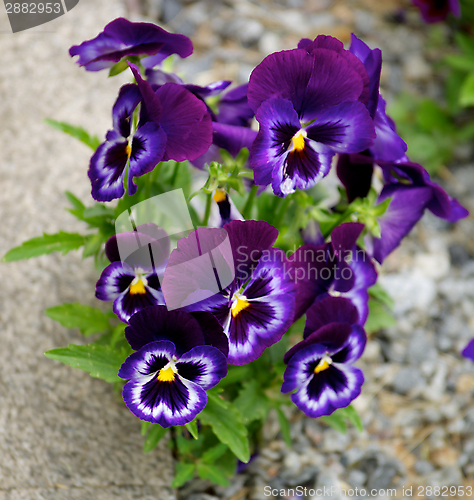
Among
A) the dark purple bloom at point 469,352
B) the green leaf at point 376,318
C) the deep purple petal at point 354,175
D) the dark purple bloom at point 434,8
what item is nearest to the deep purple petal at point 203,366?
the deep purple petal at point 354,175

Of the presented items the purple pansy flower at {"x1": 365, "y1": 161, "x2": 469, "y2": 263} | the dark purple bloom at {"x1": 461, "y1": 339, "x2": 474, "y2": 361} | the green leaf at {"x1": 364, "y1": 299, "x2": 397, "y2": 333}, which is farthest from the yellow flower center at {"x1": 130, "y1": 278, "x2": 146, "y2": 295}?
the dark purple bloom at {"x1": 461, "y1": 339, "x2": 474, "y2": 361}

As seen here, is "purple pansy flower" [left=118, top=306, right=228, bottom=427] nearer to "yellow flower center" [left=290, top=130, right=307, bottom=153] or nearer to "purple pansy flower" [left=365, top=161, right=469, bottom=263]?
"yellow flower center" [left=290, top=130, right=307, bottom=153]

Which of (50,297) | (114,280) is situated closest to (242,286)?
(114,280)

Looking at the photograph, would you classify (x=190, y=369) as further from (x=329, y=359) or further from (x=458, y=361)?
(x=458, y=361)

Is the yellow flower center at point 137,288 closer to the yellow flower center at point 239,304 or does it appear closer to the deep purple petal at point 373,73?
the yellow flower center at point 239,304

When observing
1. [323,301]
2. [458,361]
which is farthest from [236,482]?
[458,361]
